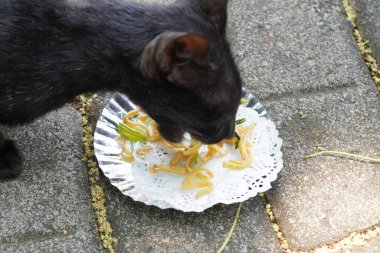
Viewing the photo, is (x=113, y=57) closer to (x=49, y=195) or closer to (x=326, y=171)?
(x=49, y=195)

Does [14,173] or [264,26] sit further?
[264,26]

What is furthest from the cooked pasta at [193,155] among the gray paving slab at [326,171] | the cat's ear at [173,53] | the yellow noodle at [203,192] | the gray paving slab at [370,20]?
the gray paving slab at [370,20]

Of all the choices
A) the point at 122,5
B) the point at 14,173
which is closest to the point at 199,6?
the point at 122,5

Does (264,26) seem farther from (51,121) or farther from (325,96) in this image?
(51,121)

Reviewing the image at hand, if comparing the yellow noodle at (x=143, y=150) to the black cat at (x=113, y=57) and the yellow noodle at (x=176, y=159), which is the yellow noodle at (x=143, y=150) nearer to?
the yellow noodle at (x=176, y=159)

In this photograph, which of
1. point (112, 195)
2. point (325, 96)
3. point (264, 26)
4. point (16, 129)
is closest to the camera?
point (112, 195)
